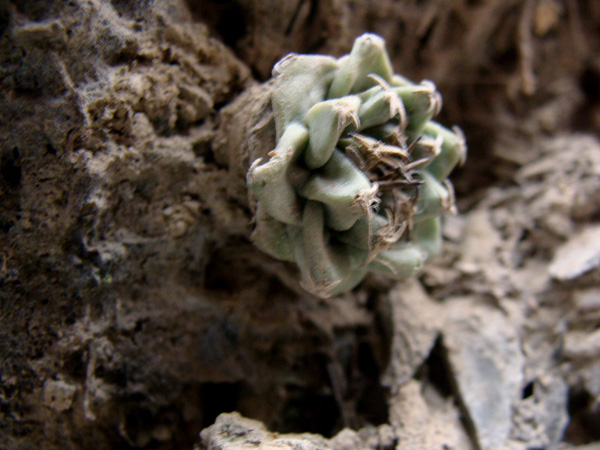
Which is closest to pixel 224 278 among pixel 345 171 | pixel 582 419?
pixel 345 171

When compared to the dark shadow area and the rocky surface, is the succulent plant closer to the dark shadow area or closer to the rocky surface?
the rocky surface

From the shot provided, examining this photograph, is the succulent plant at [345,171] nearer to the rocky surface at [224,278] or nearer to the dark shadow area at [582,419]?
the rocky surface at [224,278]

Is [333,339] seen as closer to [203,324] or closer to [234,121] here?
[203,324]

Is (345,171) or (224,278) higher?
(345,171)

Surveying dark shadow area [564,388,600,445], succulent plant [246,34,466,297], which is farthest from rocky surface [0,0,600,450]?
succulent plant [246,34,466,297]

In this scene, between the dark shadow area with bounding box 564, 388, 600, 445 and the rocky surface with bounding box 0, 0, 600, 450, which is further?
the dark shadow area with bounding box 564, 388, 600, 445

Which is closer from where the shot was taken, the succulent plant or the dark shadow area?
the succulent plant

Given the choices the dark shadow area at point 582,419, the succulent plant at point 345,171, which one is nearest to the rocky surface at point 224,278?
the dark shadow area at point 582,419

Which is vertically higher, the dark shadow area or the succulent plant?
the succulent plant

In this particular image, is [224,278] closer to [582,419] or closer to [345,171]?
[345,171]
